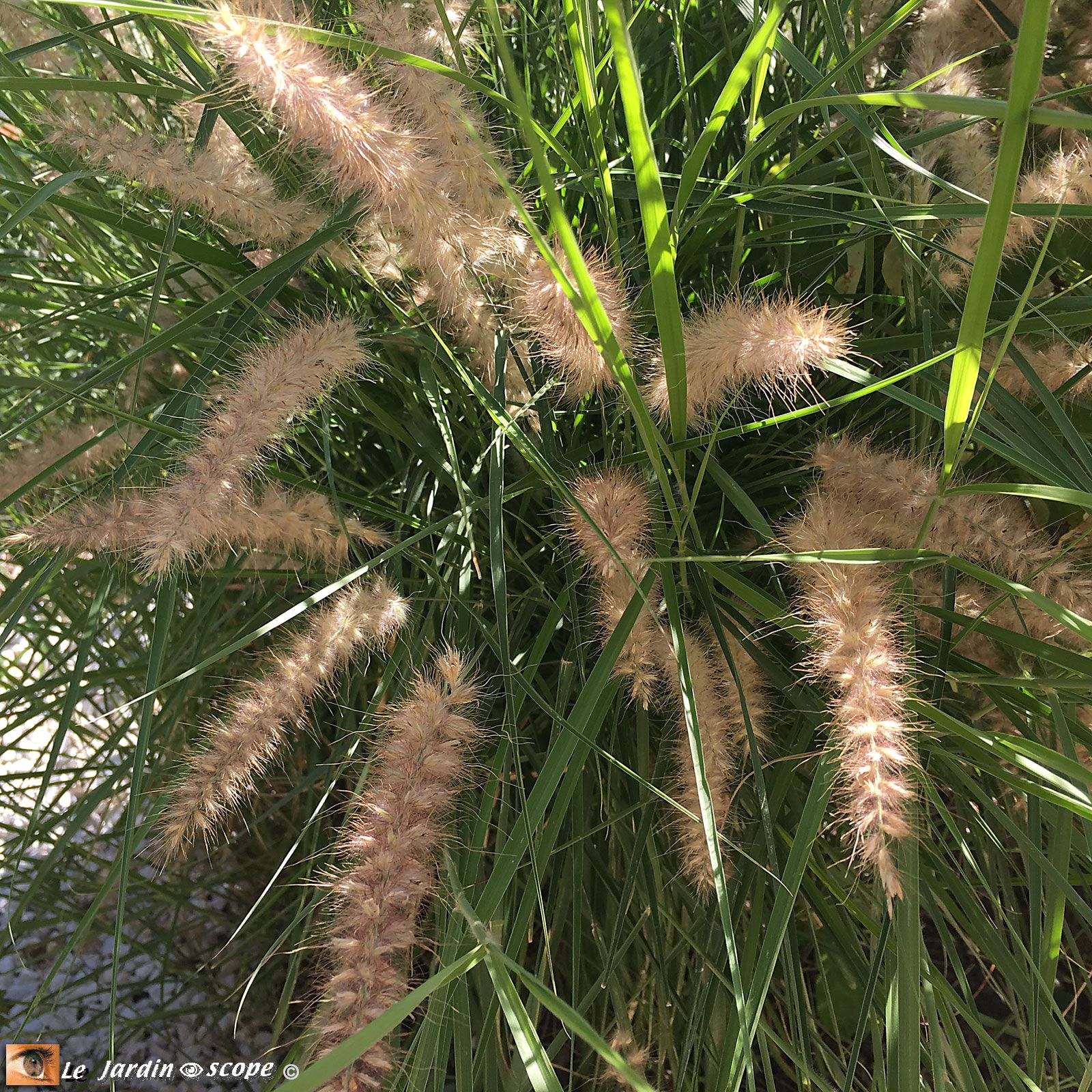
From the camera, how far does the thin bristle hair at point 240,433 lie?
0.90 metres

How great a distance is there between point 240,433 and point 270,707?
0.33 meters

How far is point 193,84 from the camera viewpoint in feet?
4.22

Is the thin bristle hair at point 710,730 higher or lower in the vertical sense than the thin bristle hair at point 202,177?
lower

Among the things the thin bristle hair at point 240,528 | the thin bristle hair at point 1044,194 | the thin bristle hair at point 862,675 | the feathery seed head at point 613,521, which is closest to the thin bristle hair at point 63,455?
the thin bristle hair at point 240,528

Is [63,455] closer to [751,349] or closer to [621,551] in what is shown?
[621,551]

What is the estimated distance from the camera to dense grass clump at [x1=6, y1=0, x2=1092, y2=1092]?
0.82 metres

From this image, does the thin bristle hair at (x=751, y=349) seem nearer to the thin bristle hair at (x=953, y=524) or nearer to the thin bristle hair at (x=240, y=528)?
the thin bristle hair at (x=953, y=524)

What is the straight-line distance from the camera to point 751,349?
2.79 ft

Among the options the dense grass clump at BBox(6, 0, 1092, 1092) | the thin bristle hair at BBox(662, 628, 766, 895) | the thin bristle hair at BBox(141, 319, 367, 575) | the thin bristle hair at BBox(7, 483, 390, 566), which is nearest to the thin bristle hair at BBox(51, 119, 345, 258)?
the dense grass clump at BBox(6, 0, 1092, 1092)

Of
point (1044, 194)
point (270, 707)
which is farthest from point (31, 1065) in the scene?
point (1044, 194)

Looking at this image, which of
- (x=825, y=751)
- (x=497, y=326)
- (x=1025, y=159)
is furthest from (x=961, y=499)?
(x=1025, y=159)

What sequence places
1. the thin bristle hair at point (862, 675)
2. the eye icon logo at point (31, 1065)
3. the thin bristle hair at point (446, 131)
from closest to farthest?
the thin bristle hair at point (862, 675), the thin bristle hair at point (446, 131), the eye icon logo at point (31, 1065)

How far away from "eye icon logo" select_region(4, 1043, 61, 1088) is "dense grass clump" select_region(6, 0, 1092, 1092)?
10 cm

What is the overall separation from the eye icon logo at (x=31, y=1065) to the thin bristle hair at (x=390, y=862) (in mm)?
1073
